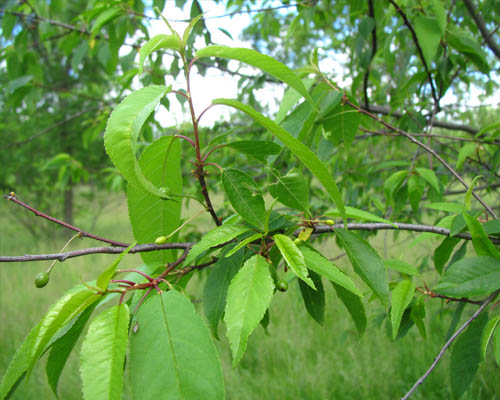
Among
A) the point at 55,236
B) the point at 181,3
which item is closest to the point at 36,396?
the point at 181,3

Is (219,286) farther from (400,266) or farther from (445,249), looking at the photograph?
(445,249)

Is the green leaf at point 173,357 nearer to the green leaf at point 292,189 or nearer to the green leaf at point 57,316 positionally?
the green leaf at point 57,316

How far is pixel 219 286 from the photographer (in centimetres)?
62

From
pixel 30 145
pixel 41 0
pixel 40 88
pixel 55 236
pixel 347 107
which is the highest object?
pixel 30 145

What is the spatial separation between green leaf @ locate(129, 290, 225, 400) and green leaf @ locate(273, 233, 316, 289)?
0.14 metres

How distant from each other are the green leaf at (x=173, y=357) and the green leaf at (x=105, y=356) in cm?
2

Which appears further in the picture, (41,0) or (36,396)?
(36,396)

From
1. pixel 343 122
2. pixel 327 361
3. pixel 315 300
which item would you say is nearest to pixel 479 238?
pixel 315 300

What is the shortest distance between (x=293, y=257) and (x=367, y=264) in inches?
7.0

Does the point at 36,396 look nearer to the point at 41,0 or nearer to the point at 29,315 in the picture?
the point at 29,315

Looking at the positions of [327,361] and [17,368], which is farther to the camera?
[327,361]

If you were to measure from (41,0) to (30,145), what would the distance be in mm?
7258

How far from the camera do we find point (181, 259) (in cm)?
59

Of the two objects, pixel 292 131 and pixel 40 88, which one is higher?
pixel 40 88
